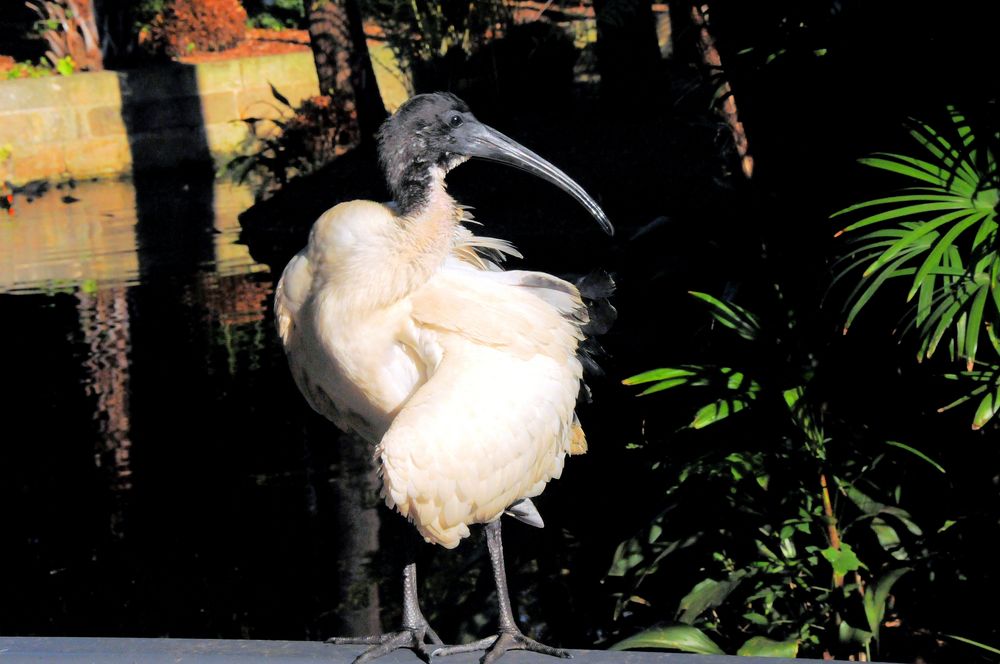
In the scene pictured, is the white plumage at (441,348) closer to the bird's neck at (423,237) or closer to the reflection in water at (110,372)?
the bird's neck at (423,237)

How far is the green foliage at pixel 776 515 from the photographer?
4016 millimetres

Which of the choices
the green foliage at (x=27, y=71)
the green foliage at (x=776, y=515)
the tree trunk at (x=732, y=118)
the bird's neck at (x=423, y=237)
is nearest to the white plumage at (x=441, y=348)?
the bird's neck at (x=423, y=237)

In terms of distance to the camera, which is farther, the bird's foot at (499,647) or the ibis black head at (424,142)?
the ibis black head at (424,142)

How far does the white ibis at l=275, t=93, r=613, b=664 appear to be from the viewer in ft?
11.0

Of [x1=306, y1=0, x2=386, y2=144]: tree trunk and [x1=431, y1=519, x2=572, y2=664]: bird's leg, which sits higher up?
[x1=306, y1=0, x2=386, y2=144]: tree trunk

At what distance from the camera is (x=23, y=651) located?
8.09ft

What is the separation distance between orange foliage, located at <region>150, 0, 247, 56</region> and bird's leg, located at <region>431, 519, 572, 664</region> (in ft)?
67.7

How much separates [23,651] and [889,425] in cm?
287

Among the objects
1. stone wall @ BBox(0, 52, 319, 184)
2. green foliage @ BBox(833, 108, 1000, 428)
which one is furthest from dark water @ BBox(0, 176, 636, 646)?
stone wall @ BBox(0, 52, 319, 184)

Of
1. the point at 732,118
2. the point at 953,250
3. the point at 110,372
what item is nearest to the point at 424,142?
the point at 953,250

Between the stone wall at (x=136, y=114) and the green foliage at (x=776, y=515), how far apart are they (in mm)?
16444

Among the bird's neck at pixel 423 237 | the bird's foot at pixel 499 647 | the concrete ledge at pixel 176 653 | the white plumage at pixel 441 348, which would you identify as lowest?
the bird's foot at pixel 499 647

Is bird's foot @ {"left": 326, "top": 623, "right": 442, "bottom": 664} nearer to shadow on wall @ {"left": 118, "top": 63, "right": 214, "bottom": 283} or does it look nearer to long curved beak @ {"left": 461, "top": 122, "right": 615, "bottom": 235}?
long curved beak @ {"left": 461, "top": 122, "right": 615, "bottom": 235}

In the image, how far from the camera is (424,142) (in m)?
3.69
